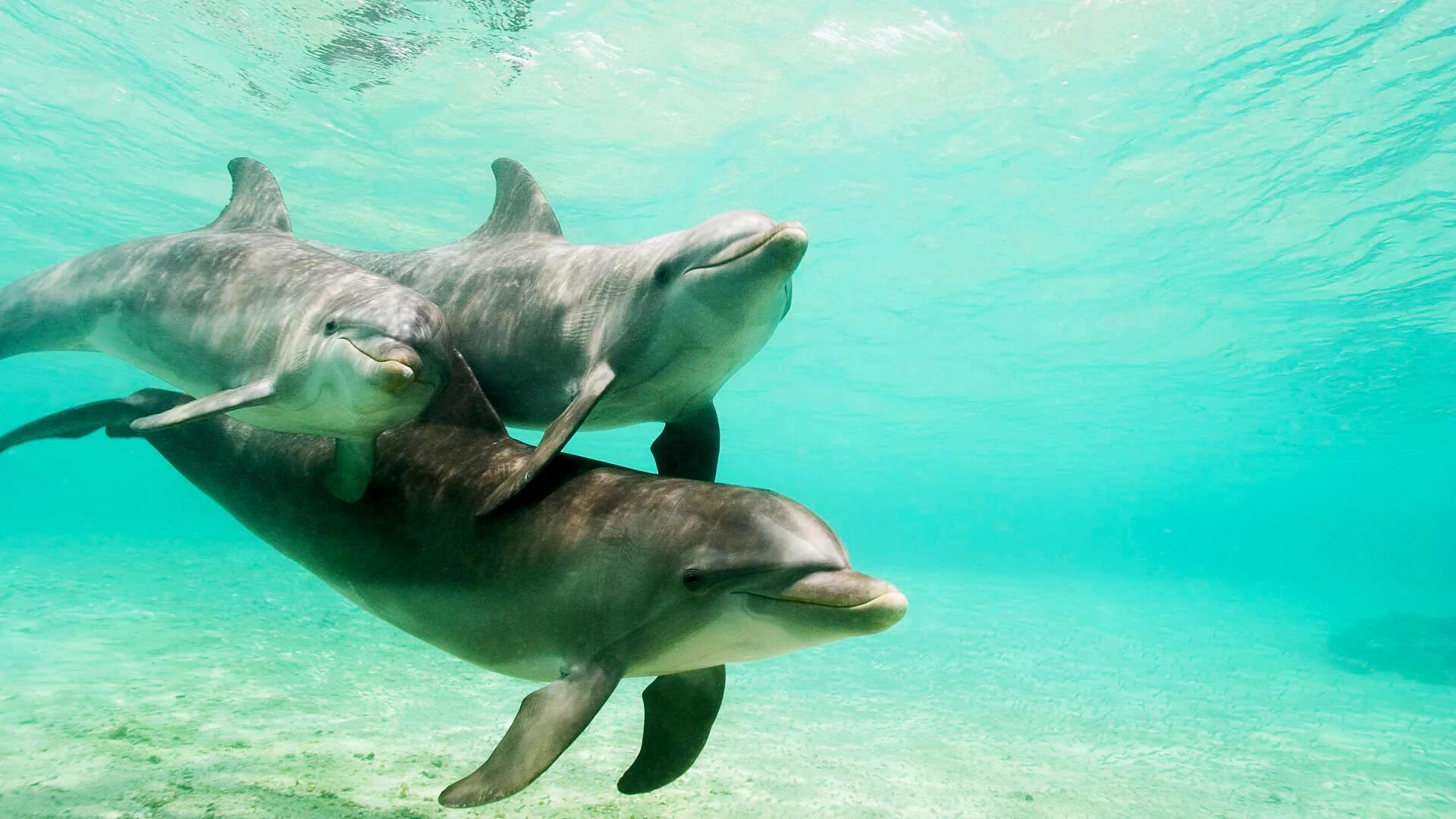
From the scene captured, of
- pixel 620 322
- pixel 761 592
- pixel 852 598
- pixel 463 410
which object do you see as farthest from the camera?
pixel 620 322

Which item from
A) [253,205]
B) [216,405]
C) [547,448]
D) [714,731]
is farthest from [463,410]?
[714,731]

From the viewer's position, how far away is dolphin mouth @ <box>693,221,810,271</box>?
353cm

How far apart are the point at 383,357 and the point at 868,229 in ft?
74.9

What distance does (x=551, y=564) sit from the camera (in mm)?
3350

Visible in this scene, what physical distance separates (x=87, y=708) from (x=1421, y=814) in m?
14.6

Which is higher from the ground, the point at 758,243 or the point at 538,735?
the point at 758,243

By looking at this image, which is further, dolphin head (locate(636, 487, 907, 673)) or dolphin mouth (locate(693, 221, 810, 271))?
dolphin mouth (locate(693, 221, 810, 271))

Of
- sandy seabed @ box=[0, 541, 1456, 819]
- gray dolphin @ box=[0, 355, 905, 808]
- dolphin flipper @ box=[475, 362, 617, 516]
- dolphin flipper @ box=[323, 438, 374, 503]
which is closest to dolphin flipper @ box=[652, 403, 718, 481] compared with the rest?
gray dolphin @ box=[0, 355, 905, 808]

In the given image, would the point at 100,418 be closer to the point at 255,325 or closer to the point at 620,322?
the point at 255,325

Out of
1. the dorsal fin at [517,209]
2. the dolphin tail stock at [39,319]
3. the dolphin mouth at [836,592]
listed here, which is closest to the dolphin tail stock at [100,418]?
the dolphin tail stock at [39,319]

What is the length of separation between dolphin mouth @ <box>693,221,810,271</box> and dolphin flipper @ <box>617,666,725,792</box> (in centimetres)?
192

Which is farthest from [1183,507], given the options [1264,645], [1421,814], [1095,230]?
[1421,814]

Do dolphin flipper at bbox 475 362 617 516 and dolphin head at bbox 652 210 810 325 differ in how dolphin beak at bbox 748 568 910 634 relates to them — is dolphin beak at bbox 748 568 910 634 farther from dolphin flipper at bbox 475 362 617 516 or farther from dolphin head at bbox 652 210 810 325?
dolphin head at bbox 652 210 810 325

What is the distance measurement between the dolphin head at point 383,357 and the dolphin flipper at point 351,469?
8.6 inches
